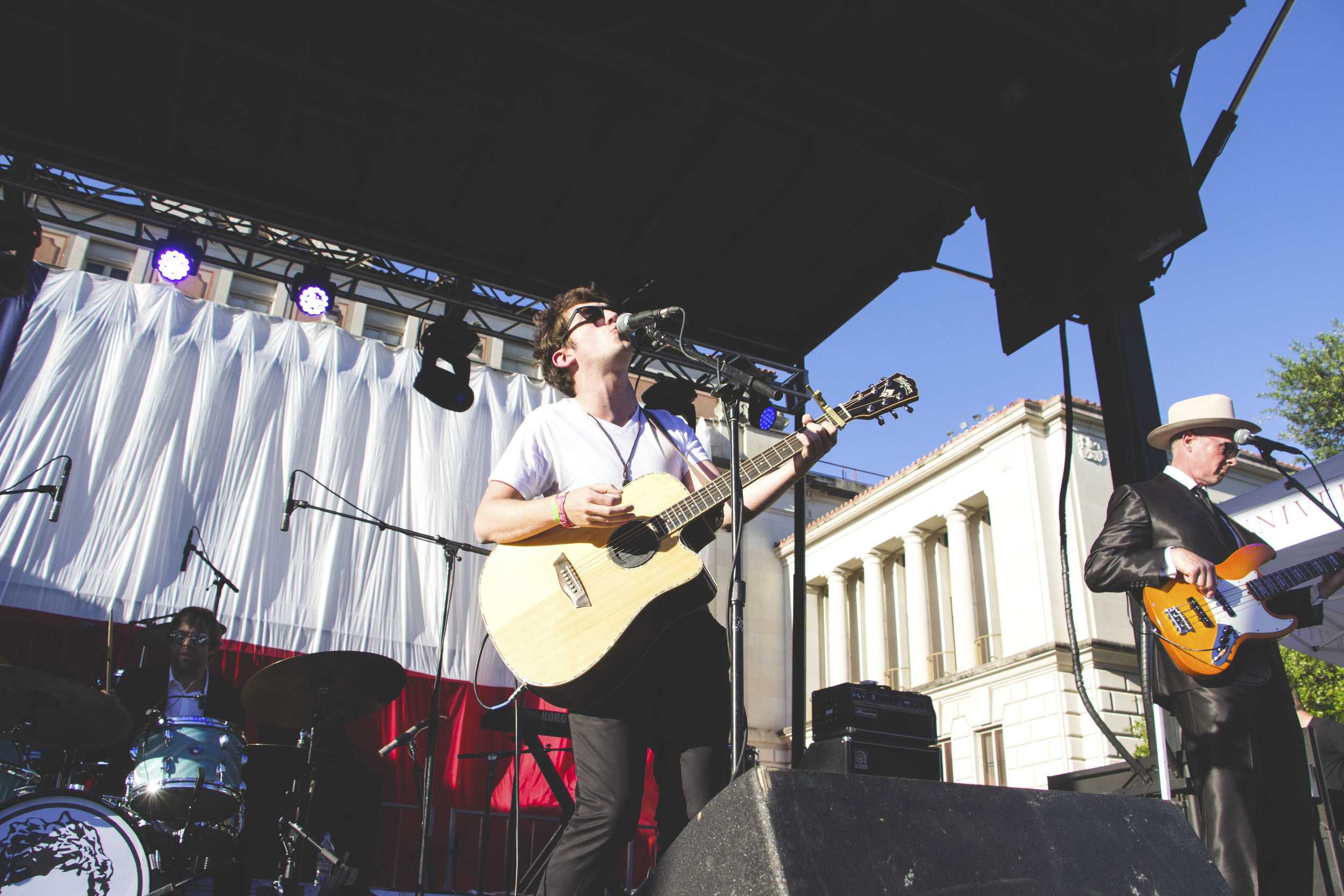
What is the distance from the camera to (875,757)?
5.37 metres

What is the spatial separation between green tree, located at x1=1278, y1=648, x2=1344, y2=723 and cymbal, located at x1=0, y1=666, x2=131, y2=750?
50.7ft

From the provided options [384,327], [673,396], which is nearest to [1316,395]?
[673,396]

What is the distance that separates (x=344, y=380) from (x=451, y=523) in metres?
3.17

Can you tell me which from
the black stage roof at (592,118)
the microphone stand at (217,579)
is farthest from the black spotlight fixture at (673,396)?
the microphone stand at (217,579)

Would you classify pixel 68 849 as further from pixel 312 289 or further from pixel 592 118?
pixel 312 289

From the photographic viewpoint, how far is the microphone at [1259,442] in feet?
11.2

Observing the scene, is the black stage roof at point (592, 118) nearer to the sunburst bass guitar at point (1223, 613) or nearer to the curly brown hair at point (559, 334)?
the curly brown hair at point (559, 334)

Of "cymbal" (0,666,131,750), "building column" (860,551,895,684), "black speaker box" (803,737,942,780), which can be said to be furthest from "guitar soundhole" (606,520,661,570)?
"building column" (860,551,895,684)

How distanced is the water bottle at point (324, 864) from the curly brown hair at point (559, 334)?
366 cm

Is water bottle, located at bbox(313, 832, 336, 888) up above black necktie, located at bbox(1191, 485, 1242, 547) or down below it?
below

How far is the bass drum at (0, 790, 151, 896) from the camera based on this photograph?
12.1 feet

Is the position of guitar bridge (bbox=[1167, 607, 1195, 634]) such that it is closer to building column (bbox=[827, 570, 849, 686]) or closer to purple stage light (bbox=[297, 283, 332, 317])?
purple stage light (bbox=[297, 283, 332, 317])

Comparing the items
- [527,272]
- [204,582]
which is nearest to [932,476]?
[204,582]

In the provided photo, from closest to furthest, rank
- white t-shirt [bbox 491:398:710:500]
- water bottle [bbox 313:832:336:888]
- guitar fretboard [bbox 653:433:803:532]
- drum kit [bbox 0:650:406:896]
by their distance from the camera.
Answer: guitar fretboard [bbox 653:433:803:532] → white t-shirt [bbox 491:398:710:500] → drum kit [bbox 0:650:406:896] → water bottle [bbox 313:832:336:888]
